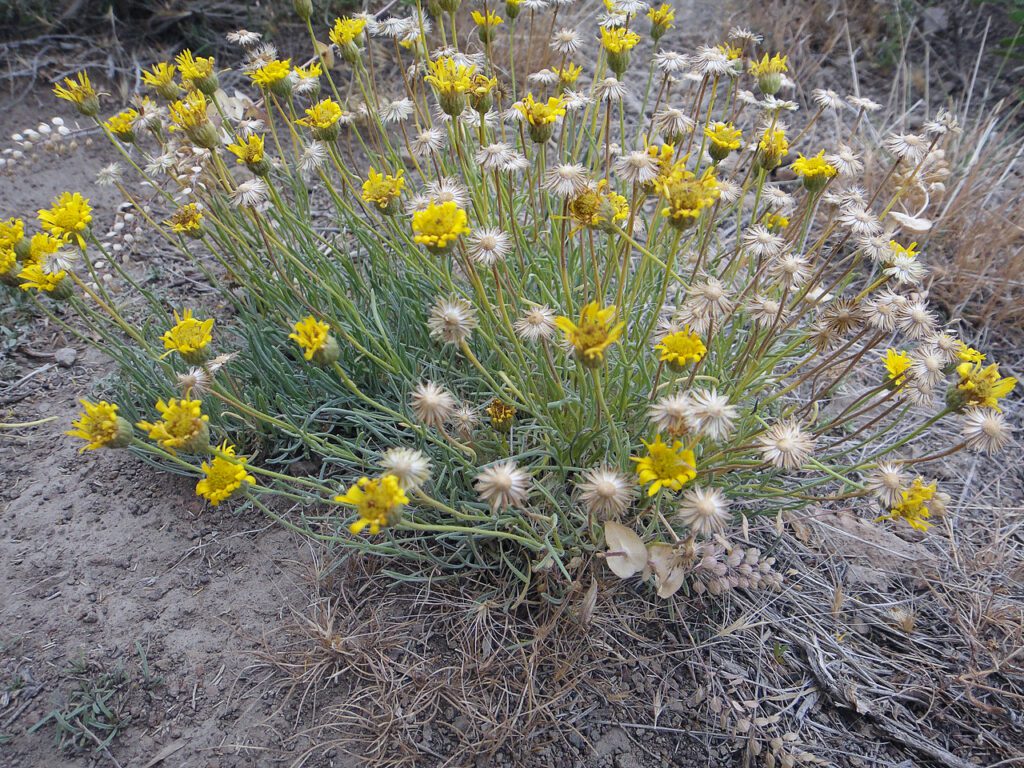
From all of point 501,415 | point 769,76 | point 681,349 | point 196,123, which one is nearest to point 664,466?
point 681,349

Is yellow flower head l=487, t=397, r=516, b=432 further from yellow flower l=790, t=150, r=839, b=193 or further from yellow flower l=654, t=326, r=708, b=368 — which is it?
yellow flower l=790, t=150, r=839, b=193

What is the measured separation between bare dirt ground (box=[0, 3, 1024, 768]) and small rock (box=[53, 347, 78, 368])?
2.25 feet

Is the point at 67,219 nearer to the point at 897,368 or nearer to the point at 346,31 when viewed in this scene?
the point at 346,31

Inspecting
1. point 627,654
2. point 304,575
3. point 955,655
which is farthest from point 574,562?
point 955,655

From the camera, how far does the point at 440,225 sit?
1510 mm

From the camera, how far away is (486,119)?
2.09 meters

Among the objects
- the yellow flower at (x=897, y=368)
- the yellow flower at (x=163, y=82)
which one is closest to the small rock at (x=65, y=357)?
the yellow flower at (x=163, y=82)

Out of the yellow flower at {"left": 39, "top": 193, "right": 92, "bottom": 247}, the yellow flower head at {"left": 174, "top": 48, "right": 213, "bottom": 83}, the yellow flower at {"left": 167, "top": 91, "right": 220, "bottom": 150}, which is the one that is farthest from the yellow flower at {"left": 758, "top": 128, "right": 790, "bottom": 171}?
the yellow flower at {"left": 39, "top": 193, "right": 92, "bottom": 247}

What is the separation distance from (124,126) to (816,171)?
2.13 metres

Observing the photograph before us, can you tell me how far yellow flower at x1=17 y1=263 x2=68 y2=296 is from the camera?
177 centimetres

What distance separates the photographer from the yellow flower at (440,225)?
1491 mm

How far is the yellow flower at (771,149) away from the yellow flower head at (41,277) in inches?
79.0

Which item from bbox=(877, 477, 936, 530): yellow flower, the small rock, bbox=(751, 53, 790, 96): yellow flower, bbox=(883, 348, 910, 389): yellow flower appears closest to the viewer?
bbox=(877, 477, 936, 530): yellow flower

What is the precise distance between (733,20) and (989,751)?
4840 mm
